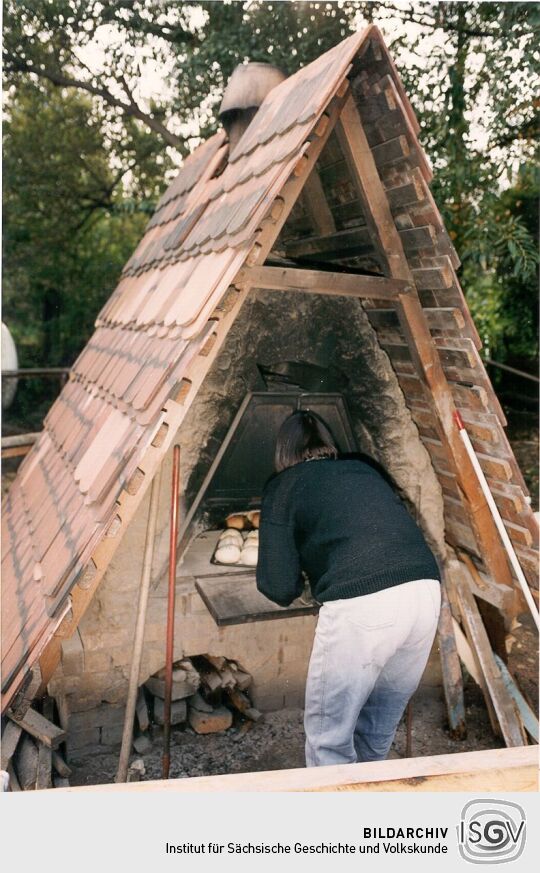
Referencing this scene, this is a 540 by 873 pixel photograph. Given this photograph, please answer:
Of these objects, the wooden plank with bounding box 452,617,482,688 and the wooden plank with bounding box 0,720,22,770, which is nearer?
the wooden plank with bounding box 0,720,22,770

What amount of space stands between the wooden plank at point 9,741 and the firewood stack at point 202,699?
977 mm

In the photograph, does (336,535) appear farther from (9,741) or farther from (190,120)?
(190,120)

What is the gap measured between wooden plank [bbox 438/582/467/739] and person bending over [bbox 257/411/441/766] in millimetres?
1213

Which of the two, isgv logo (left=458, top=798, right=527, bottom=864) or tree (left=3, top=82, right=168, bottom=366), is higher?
tree (left=3, top=82, right=168, bottom=366)

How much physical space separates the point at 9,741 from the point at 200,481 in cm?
164

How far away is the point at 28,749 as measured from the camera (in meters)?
2.85

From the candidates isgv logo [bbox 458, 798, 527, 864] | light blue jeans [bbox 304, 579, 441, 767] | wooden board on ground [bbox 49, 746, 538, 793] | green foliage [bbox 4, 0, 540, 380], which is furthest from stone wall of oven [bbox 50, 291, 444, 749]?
green foliage [bbox 4, 0, 540, 380]

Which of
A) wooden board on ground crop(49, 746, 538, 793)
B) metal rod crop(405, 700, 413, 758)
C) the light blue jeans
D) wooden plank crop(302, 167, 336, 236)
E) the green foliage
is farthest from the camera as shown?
the green foliage

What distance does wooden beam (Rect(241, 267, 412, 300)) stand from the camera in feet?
8.49

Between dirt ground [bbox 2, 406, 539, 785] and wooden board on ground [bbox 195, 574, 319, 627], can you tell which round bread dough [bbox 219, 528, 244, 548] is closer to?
wooden board on ground [bbox 195, 574, 319, 627]

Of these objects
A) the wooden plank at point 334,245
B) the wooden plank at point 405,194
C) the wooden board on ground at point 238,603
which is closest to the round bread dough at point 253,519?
the wooden board on ground at point 238,603

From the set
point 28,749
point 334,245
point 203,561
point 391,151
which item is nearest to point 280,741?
point 203,561

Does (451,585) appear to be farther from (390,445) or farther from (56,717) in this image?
(56,717)

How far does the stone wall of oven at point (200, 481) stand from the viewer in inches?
144
